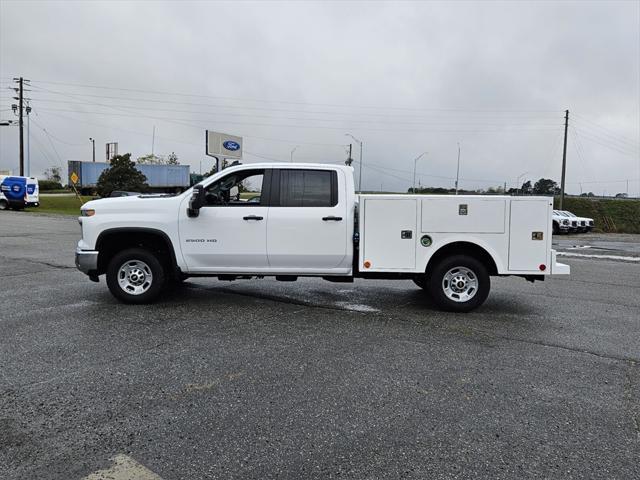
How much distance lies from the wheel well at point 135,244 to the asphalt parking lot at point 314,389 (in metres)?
0.63

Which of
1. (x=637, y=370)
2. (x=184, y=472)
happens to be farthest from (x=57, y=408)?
(x=637, y=370)

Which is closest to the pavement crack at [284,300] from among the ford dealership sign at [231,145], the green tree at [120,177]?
the ford dealership sign at [231,145]

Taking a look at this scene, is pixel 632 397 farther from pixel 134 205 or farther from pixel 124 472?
pixel 134 205

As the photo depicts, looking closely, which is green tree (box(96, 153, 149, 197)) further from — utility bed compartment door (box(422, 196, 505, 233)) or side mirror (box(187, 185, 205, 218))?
utility bed compartment door (box(422, 196, 505, 233))

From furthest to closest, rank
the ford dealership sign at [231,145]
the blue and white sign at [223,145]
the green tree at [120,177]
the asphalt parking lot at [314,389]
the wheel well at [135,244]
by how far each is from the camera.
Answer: the green tree at [120,177], the ford dealership sign at [231,145], the blue and white sign at [223,145], the wheel well at [135,244], the asphalt parking lot at [314,389]

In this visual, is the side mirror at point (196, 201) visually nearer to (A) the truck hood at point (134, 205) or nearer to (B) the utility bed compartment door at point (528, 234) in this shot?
(A) the truck hood at point (134, 205)

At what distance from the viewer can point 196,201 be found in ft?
22.6

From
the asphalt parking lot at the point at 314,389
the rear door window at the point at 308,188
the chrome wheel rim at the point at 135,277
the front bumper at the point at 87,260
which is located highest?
the rear door window at the point at 308,188

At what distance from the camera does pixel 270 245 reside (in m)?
7.02

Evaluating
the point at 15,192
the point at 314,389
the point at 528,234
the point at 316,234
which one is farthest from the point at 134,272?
the point at 15,192

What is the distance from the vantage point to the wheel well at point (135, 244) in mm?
7062

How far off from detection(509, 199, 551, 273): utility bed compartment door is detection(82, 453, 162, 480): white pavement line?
545cm

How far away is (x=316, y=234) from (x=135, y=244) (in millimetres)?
2677

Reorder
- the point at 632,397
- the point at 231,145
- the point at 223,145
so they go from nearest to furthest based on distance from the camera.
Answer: the point at 632,397, the point at 223,145, the point at 231,145
